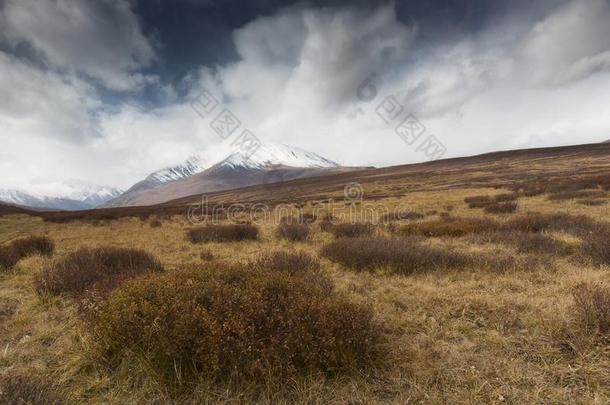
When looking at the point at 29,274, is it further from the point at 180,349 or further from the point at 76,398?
the point at 180,349

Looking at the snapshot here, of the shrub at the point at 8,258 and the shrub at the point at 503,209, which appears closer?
the shrub at the point at 8,258

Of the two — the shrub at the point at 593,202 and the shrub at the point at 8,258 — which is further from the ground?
the shrub at the point at 8,258

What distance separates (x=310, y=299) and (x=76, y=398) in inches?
96.5

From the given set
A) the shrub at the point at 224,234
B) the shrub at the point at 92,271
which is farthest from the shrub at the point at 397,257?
the shrub at the point at 224,234

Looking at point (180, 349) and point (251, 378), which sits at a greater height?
point (180, 349)

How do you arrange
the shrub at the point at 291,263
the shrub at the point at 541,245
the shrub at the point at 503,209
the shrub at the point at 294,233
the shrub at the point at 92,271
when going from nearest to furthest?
1. the shrub at the point at 92,271
2. the shrub at the point at 291,263
3. the shrub at the point at 541,245
4. the shrub at the point at 294,233
5. the shrub at the point at 503,209

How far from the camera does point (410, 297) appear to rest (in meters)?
4.92

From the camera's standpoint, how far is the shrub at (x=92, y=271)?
5660 millimetres

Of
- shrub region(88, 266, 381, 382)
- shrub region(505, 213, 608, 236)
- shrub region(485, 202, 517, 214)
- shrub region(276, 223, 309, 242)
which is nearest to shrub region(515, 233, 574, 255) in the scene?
shrub region(505, 213, 608, 236)

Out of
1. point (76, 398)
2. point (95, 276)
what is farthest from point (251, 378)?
point (95, 276)

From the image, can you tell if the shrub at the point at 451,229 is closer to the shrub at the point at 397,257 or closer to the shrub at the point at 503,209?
the shrub at the point at 397,257

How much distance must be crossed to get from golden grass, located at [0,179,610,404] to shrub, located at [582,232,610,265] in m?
0.28

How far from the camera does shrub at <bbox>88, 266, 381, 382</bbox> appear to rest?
9.23ft

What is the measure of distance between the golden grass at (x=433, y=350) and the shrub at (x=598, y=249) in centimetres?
28
